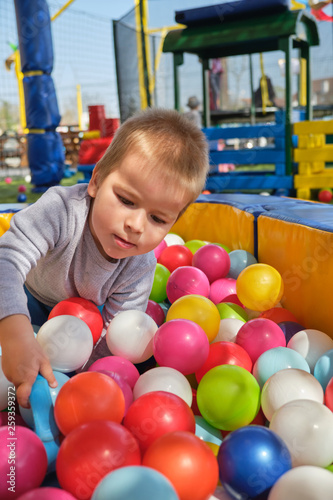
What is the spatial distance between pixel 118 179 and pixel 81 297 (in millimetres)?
414

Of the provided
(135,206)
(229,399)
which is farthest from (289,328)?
(135,206)

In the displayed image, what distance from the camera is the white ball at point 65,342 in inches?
38.1

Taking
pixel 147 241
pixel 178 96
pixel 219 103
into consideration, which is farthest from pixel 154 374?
pixel 219 103

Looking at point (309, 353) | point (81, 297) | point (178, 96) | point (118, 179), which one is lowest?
point (309, 353)

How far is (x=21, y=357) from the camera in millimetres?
793

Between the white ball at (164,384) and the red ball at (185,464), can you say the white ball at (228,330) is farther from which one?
the red ball at (185,464)

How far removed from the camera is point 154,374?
0.94 metres

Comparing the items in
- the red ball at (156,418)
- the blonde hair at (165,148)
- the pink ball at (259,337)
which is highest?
the blonde hair at (165,148)

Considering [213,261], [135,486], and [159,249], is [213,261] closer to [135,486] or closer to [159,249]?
[159,249]

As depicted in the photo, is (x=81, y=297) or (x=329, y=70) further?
(x=329, y=70)

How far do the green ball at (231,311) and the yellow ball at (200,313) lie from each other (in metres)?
0.18

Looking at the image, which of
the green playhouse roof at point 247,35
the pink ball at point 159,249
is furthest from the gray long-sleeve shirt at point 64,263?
the green playhouse roof at point 247,35

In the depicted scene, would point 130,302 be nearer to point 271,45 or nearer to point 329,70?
point 271,45

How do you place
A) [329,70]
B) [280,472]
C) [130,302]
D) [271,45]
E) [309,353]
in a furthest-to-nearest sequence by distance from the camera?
[329,70] → [271,45] → [130,302] → [309,353] → [280,472]
